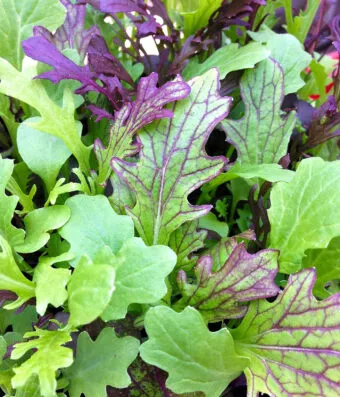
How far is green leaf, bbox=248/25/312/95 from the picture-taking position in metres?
0.46

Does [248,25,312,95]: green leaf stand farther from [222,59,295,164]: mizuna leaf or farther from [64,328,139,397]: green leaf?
[64,328,139,397]: green leaf

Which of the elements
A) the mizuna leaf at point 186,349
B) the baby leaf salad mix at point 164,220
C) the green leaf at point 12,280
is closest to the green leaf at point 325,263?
the baby leaf salad mix at point 164,220

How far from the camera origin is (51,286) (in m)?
0.31

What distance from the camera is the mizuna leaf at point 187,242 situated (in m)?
0.37

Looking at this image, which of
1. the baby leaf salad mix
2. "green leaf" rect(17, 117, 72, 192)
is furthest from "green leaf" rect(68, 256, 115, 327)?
"green leaf" rect(17, 117, 72, 192)

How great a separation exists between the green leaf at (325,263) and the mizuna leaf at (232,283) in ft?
0.26

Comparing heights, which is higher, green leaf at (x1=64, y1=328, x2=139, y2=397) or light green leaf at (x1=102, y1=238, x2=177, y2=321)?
light green leaf at (x1=102, y1=238, x2=177, y2=321)

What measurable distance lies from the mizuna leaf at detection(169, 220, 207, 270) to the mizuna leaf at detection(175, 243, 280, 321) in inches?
0.7

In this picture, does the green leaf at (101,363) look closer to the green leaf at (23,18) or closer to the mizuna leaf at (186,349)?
the mizuna leaf at (186,349)

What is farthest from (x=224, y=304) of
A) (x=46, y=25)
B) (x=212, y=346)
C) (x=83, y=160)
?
(x=46, y=25)

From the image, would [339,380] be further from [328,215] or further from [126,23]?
[126,23]

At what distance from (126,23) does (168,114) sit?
26 cm

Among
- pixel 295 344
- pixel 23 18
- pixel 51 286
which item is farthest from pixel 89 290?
pixel 23 18

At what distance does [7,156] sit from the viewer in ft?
1.53
